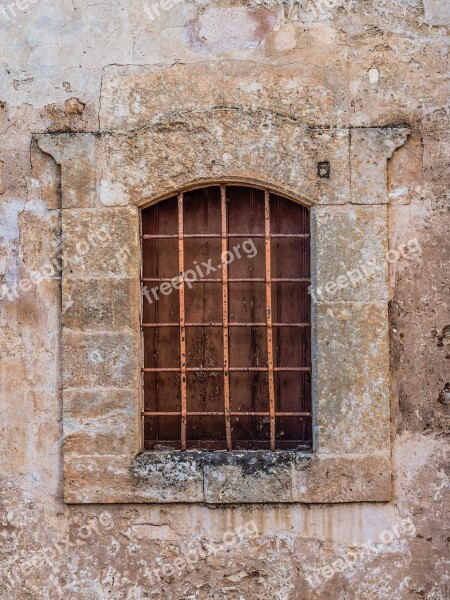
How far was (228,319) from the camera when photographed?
407 cm

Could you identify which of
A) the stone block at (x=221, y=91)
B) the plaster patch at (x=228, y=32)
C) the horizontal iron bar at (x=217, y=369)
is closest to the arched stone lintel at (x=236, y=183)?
the stone block at (x=221, y=91)

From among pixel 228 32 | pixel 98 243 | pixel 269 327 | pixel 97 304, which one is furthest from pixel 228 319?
pixel 228 32

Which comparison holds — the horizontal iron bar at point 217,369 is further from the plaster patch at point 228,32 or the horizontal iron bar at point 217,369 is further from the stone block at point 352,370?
the plaster patch at point 228,32

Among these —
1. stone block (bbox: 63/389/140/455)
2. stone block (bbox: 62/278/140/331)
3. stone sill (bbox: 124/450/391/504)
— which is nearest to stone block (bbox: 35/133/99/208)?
stone block (bbox: 62/278/140/331)

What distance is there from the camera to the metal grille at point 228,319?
405cm

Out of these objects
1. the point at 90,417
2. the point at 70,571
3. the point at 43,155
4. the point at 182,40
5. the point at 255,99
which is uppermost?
the point at 182,40

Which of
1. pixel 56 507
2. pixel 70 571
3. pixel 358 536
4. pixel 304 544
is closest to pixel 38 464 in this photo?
pixel 56 507

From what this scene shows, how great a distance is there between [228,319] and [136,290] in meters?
0.55

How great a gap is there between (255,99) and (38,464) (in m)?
2.37

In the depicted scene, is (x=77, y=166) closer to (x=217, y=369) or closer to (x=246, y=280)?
→ (x=246, y=280)

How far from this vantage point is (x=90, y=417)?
3.92 meters

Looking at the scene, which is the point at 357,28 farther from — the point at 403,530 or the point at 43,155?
the point at 403,530

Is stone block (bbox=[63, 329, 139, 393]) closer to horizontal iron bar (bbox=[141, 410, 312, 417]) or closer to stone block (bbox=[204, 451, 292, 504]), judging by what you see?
horizontal iron bar (bbox=[141, 410, 312, 417])

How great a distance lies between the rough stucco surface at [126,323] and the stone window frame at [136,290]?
0.21 ft
